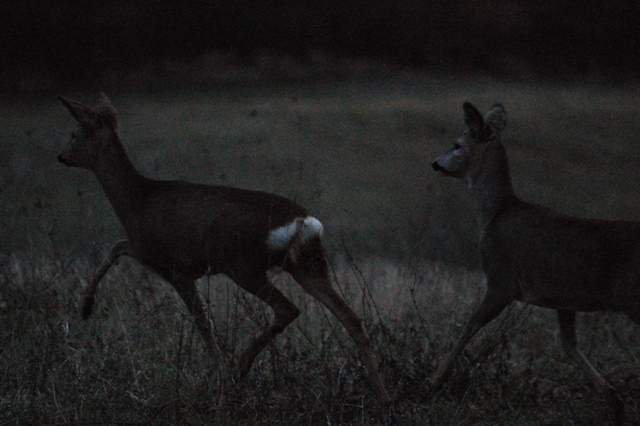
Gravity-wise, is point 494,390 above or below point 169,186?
below

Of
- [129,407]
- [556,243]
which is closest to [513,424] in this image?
[556,243]

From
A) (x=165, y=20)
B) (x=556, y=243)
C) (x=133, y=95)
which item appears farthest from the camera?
(x=133, y=95)

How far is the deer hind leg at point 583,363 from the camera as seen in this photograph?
541 cm

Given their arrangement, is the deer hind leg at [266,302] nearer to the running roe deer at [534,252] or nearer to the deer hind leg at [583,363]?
the running roe deer at [534,252]

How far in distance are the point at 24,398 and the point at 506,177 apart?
119 inches

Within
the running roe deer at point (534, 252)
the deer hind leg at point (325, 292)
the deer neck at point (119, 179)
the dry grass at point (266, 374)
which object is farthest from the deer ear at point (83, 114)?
the running roe deer at point (534, 252)

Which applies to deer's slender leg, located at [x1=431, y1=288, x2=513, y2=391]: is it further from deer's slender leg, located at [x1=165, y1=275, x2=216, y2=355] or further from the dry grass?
deer's slender leg, located at [x1=165, y1=275, x2=216, y2=355]

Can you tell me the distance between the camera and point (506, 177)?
20.7ft

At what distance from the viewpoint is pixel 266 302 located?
5.86 meters

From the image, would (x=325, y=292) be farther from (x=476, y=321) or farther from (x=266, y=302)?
(x=476, y=321)

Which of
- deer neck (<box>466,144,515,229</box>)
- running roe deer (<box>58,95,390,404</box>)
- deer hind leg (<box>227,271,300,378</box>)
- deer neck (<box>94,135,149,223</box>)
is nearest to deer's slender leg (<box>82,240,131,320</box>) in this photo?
running roe deer (<box>58,95,390,404</box>)

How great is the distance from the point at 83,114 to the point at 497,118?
99.6 inches

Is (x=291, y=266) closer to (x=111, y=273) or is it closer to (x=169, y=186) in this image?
(x=169, y=186)

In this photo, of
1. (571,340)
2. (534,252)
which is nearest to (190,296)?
(534,252)
